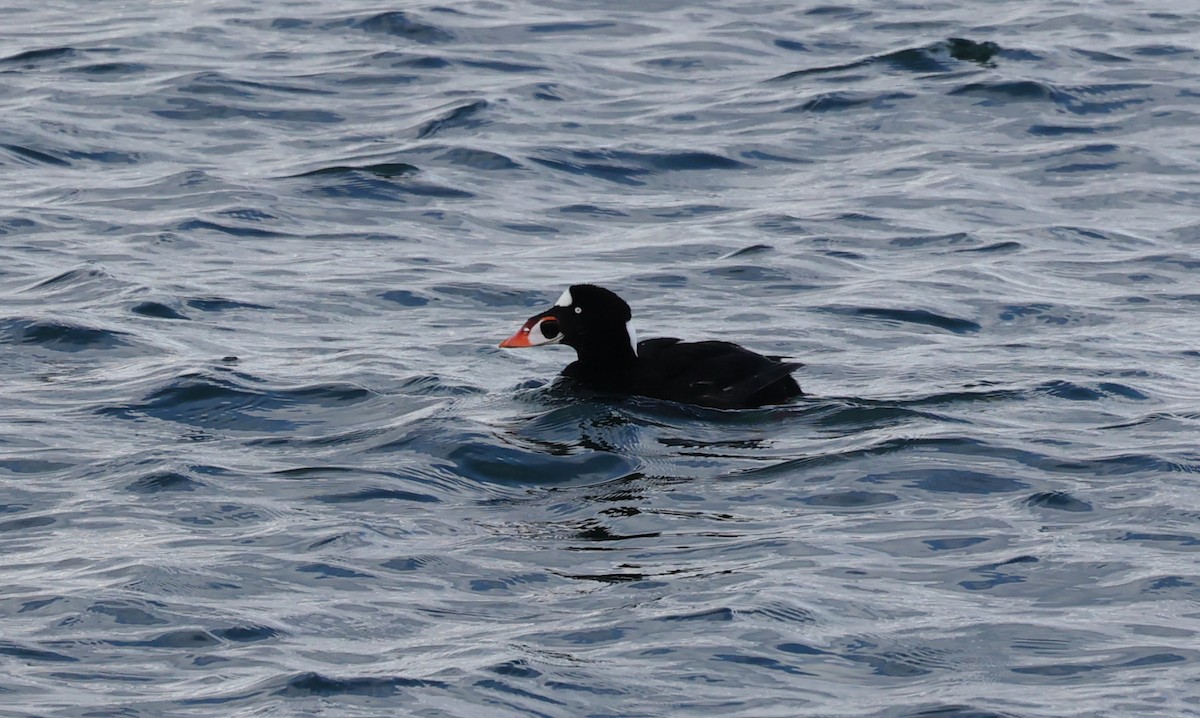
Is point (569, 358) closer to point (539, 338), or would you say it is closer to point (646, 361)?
point (539, 338)

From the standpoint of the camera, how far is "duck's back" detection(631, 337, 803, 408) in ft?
30.1

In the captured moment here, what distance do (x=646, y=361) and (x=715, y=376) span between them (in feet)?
1.65

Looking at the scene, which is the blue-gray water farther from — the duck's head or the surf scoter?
the duck's head

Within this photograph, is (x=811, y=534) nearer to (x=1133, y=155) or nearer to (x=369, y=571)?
(x=369, y=571)

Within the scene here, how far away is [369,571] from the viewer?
6977 millimetres

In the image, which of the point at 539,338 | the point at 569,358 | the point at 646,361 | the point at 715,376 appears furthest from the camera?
the point at 569,358

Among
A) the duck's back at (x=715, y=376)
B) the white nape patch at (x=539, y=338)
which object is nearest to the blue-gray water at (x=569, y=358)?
the duck's back at (x=715, y=376)

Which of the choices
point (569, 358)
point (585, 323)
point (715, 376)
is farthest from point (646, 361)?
point (569, 358)

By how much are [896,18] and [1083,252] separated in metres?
7.86

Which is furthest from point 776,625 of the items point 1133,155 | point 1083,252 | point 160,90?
point 160,90

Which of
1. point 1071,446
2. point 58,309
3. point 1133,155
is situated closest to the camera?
point 1071,446

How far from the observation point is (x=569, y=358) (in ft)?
37.4

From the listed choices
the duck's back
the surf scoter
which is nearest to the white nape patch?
the surf scoter

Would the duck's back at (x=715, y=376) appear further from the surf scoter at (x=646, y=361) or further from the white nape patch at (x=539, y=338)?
the white nape patch at (x=539, y=338)
